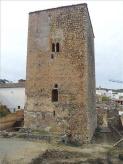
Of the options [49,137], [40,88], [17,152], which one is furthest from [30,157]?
[40,88]

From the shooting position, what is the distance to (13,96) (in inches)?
1419

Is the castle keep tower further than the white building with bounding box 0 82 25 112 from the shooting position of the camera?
No

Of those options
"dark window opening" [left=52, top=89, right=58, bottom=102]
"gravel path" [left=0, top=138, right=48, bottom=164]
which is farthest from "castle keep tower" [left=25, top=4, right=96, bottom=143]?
"gravel path" [left=0, top=138, right=48, bottom=164]

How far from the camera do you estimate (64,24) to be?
24375mm

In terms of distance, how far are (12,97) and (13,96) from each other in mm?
176

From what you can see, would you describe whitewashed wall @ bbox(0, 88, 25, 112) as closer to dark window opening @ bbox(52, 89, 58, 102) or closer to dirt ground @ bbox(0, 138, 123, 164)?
dark window opening @ bbox(52, 89, 58, 102)

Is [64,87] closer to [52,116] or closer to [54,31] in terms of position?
[52,116]

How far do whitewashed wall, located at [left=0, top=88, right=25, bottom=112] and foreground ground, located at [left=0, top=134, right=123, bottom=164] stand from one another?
1319 cm

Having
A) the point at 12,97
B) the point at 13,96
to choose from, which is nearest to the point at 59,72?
the point at 13,96

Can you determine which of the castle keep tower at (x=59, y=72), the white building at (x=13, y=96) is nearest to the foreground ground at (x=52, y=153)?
the castle keep tower at (x=59, y=72)

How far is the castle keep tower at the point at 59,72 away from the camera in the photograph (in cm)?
2320

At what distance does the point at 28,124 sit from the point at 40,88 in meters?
3.09

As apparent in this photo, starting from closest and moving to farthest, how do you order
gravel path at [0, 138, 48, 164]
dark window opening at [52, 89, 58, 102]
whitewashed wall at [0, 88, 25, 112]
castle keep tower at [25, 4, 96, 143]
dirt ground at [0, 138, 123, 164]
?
gravel path at [0, 138, 48, 164], dirt ground at [0, 138, 123, 164], castle keep tower at [25, 4, 96, 143], dark window opening at [52, 89, 58, 102], whitewashed wall at [0, 88, 25, 112]

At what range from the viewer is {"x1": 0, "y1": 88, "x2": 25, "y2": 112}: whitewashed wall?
35.6m
